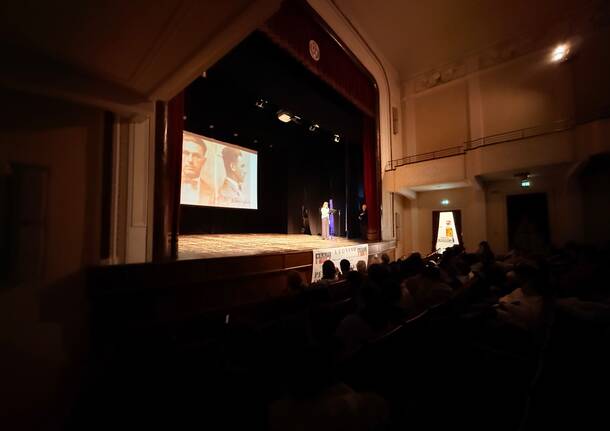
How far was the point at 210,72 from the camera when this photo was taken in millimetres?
4723

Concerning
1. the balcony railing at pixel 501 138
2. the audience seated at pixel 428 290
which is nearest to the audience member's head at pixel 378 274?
the audience seated at pixel 428 290

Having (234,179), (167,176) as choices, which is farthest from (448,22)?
(167,176)

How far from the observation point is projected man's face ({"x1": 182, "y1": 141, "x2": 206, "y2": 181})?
19.1 ft

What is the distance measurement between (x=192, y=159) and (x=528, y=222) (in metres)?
8.49

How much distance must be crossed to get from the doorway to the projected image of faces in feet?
23.0

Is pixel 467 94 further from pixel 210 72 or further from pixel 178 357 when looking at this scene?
pixel 178 357

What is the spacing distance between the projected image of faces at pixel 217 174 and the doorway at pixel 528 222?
276 inches

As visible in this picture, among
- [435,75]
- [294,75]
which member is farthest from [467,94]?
[294,75]

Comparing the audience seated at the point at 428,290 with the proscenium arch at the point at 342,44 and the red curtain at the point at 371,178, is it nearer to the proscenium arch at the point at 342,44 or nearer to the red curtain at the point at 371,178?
the proscenium arch at the point at 342,44

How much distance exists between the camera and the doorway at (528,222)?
22.7 ft

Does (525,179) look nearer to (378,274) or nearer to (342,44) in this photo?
(342,44)

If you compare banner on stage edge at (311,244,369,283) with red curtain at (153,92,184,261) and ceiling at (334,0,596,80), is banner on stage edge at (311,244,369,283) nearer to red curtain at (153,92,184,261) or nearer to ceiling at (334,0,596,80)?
red curtain at (153,92,184,261)

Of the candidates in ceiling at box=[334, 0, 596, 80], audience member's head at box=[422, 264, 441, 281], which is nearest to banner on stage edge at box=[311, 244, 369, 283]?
audience member's head at box=[422, 264, 441, 281]

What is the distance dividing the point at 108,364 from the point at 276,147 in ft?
23.7
